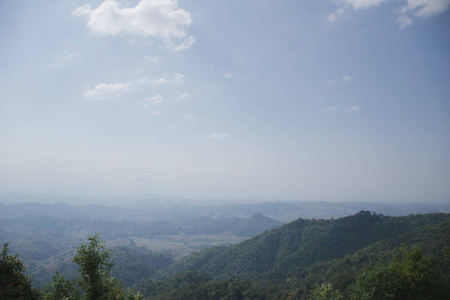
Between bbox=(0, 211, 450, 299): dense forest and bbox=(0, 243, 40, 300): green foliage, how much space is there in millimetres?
46

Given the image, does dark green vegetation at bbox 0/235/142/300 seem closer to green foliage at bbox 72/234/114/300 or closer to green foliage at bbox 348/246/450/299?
green foliage at bbox 72/234/114/300

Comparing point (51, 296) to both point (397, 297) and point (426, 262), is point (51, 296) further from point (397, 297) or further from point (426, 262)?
point (426, 262)

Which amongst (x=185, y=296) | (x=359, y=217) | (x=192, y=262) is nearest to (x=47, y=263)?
(x=192, y=262)

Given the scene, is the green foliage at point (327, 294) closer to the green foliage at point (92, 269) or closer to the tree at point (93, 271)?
the tree at point (93, 271)

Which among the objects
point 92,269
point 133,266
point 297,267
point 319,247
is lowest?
point 133,266

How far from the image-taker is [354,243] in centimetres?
7450

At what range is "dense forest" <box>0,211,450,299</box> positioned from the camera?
13.1 m

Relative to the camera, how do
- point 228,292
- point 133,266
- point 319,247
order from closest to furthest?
point 228,292 < point 319,247 < point 133,266

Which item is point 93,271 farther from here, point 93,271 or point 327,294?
point 327,294

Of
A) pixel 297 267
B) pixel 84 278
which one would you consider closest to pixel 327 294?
pixel 84 278

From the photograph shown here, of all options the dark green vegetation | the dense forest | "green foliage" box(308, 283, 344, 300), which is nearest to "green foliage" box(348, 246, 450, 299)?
the dense forest

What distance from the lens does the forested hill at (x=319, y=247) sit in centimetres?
5791

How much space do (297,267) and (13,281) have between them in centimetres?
7373

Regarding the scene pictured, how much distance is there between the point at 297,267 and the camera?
70.6m
